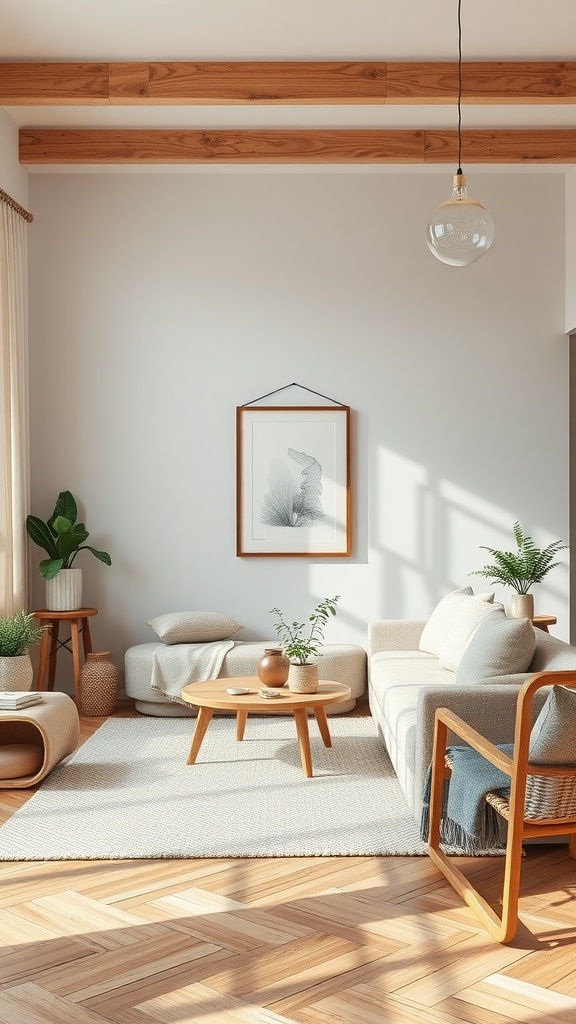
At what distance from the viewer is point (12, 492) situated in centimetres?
568

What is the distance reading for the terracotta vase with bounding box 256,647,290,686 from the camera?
4562 mm

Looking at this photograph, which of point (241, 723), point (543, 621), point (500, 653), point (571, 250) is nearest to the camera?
point (500, 653)

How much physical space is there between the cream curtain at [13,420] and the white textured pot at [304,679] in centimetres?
193

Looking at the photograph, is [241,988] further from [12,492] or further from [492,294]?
[492,294]

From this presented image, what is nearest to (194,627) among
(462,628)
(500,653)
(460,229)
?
(462,628)

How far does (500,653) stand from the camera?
12.2ft

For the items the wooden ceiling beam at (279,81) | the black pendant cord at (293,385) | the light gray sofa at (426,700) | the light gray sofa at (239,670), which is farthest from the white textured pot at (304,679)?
the wooden ceiling beam at (279,81)

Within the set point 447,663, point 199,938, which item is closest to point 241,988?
point 199,938

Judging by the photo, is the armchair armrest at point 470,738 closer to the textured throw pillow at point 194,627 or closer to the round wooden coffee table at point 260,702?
the round wooden coffee table at point 260,702

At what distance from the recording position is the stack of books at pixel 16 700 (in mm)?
4129

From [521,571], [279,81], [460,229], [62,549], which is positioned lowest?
[521,571]

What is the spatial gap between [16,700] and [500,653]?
6.76 ft

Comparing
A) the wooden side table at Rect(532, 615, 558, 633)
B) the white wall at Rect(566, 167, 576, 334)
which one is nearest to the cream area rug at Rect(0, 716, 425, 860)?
Result: the wooden side table at Rect(532, 615, 558, 633)

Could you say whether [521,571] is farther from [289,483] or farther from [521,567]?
[289,483]
